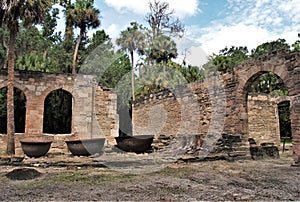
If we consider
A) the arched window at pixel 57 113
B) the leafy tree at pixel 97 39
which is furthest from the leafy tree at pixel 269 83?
the arched window at pixel 57 113

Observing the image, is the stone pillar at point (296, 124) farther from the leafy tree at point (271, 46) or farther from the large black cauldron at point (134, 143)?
the leafy tree at point (271, 46)

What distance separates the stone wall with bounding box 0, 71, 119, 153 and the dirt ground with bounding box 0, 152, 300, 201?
5751 millimetres

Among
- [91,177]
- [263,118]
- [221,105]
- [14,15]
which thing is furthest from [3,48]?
[91,177]

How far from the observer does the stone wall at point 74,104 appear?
40.1ft

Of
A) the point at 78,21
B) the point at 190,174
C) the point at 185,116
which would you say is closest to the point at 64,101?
the point at 78,21

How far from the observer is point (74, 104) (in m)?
13.1

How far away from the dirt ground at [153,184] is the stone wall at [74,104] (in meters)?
5.75

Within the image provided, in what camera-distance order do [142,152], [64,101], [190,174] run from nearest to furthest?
[190,174] < [142,152] < [64,101]

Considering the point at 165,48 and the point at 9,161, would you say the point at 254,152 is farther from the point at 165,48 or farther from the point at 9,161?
the point at 165,48

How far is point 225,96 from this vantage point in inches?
420

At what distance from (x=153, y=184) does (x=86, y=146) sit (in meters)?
3.92

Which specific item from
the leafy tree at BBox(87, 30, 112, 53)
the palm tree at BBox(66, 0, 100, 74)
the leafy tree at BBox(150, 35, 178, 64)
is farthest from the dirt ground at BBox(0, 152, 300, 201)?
the leafy tree at BBox(87, 30, 112, 53)

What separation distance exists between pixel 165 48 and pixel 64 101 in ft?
34.1

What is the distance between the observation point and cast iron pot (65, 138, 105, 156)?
27.5 feet
